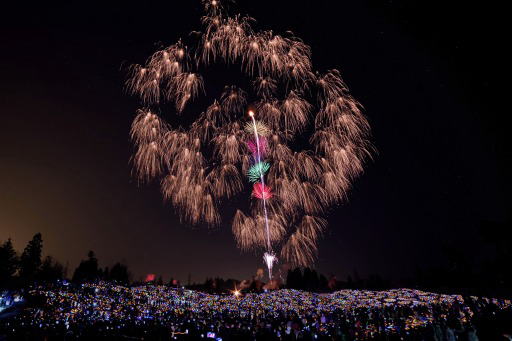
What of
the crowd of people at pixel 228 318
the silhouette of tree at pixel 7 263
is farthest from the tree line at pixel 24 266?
the crowd of people at pixel 228 318

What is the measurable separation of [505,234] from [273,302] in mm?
34306

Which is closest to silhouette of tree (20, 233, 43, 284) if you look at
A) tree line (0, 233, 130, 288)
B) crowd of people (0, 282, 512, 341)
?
tree line (0, 233, 130, 288)

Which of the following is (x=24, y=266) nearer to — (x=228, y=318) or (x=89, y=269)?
(x=89, y=269)

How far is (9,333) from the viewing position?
808 inches

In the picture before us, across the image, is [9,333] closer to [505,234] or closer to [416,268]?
[505,234]

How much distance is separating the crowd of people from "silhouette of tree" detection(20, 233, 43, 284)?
42.4 metres

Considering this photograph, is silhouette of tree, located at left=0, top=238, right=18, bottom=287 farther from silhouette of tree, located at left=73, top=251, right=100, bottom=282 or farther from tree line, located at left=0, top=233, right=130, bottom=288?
silhouette of tree, located at left=73, top=251, right=100, bottom=282

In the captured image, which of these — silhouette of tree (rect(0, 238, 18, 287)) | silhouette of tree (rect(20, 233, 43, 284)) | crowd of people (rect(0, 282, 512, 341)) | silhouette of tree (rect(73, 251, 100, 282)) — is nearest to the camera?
crowd of people (rect(0, 282, 512, 341))

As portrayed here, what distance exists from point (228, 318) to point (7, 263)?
75.9 meters

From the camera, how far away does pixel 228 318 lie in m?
30.0

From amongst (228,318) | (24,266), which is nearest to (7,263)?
(24,266)

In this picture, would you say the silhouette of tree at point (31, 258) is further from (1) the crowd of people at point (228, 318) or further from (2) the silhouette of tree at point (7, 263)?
(1) the crowd of people at point (228, 318)

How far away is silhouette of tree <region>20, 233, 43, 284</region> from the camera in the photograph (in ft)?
269

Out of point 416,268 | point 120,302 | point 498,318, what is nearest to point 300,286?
point 416,268
